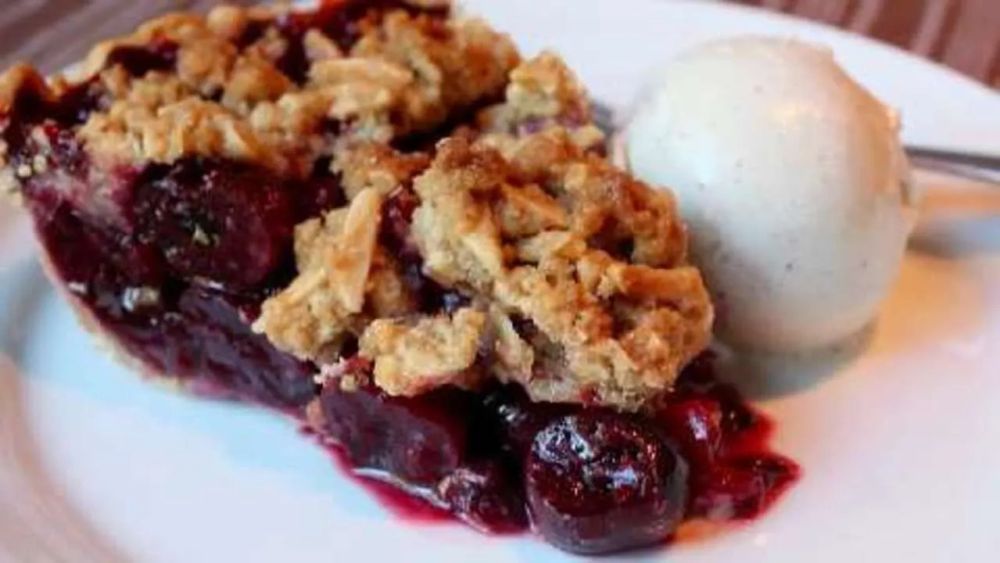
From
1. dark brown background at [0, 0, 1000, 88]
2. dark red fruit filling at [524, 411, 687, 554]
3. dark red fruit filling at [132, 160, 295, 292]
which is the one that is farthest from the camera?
dark brown background at [0, 0, 1000, 88]

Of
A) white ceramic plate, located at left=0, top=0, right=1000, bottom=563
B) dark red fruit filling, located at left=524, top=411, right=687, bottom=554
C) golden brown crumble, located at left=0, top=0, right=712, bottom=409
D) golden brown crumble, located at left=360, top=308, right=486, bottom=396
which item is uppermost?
golden brown crumble, located at left=0, top=0, right=712, bottom=409

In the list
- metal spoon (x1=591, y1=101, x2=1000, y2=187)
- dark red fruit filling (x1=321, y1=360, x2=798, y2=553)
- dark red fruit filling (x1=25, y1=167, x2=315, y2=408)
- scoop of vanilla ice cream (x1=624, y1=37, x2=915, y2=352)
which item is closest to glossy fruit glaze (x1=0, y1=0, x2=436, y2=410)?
dark red fruit filling (x1=25, y1=167, x2=315, y2=408)

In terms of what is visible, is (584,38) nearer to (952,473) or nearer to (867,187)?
(867,187)

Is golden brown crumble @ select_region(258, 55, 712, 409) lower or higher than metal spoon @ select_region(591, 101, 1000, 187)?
higher

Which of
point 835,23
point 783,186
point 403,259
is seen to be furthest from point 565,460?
point 835,23

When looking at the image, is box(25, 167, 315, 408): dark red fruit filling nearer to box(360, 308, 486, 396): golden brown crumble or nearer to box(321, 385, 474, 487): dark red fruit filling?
box(321, 385, 474, 487): dark red fruit filling

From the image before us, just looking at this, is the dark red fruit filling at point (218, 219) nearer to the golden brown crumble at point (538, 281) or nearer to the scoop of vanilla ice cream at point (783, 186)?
the golden brown crumble at point (538, 281)

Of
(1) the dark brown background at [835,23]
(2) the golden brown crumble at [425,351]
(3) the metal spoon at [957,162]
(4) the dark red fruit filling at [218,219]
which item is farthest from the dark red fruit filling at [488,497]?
(1) the dark brown background at [835,23]
